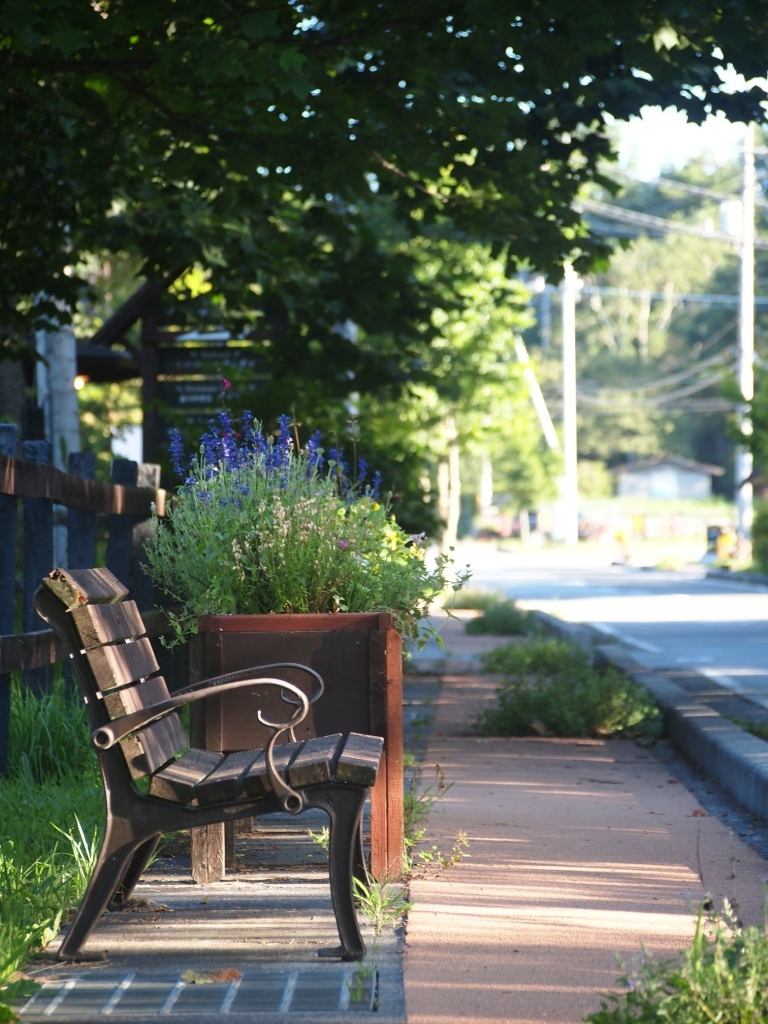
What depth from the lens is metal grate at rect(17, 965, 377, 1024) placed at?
10.4 feet

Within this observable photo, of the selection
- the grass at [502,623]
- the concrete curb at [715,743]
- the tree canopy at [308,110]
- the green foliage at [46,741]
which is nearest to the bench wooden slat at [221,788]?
the green foliage at [46,741]

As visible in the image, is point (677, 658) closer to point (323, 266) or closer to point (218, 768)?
point (323, 266)

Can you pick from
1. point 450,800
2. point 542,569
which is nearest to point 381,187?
point 450,800

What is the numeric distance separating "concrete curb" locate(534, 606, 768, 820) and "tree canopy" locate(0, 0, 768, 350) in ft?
10.3

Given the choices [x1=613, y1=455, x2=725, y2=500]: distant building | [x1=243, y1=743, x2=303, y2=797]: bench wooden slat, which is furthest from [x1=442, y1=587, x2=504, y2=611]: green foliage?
[x1=613, y1=455, x2=725, y2=500]: distant building

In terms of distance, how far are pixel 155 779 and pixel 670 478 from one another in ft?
296

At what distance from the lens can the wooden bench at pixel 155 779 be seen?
3559 millimetres

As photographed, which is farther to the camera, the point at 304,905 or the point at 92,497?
the point at 92,497

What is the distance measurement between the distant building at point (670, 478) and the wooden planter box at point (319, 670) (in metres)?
87.9

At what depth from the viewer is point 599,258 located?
9773 millimetres

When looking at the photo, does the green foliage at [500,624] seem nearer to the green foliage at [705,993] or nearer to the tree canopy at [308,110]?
the tree canopy at [308,110]

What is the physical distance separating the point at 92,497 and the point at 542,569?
116ft

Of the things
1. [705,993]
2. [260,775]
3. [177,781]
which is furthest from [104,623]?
[705,993]

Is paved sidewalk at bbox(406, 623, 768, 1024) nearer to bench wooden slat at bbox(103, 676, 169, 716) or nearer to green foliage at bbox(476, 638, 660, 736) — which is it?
green foliage at bbox(476, 638, 660, 736)
